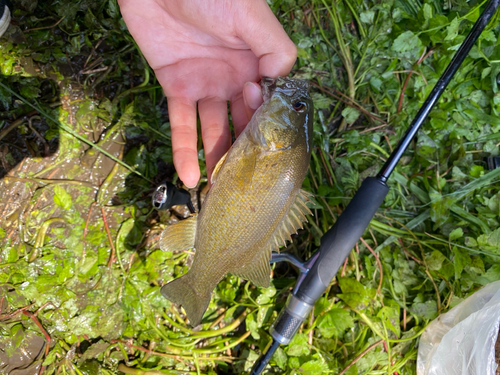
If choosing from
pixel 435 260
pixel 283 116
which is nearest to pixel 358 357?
pixel 435 260

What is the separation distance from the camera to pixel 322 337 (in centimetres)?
279

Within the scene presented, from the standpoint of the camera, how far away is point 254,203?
2.00 metres

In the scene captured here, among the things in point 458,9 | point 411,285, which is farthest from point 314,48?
point 411,285

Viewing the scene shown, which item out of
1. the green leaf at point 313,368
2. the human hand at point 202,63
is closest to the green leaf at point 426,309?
the green leaf at point 313,368

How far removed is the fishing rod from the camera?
2229 mm

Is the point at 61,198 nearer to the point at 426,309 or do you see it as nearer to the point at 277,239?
the point at 277,239

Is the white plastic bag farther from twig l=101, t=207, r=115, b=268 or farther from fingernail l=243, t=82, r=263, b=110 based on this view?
twig l=101, t=207, r=115, b=268

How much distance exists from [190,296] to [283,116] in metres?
1.38

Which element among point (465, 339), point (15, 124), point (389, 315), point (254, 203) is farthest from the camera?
point (15, 124)

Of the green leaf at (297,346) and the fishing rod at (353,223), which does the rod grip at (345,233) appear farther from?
the green leaf at (297,346)

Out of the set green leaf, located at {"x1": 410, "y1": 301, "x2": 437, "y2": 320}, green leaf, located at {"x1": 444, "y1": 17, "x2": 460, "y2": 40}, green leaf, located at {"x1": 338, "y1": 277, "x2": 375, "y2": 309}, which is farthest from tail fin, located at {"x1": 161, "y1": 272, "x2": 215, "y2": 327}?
green leaf, located at {"x1": 444, "y1": 17, "x2": 460, "y2": 40}

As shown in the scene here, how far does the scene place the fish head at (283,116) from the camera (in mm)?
2045

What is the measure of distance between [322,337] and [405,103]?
Result: 2290 mm

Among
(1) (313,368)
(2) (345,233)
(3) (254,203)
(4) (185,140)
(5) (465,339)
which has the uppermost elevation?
(4) (185,140)
